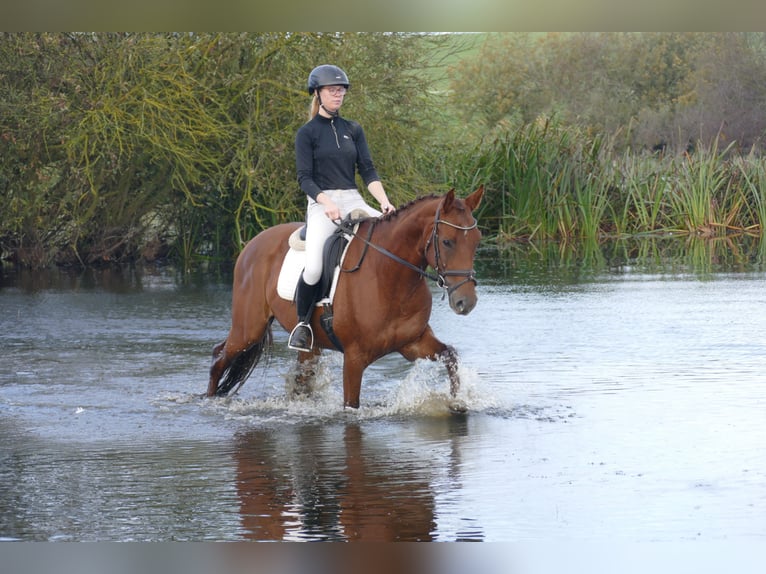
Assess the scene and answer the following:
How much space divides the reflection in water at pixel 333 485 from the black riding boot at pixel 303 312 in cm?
63

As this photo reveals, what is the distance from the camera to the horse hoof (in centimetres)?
930

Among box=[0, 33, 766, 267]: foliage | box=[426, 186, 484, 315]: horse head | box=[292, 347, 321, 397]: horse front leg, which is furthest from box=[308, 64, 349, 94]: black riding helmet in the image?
box=[0, 33, 766, 267]: foliage

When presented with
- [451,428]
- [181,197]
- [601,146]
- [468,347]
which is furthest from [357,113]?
[451,428]

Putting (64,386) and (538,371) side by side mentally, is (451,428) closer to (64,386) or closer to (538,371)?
(538,371)

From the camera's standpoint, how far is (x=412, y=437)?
8508mm

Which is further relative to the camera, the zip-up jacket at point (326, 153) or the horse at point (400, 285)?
the zip-up jacket at point (326, 153)

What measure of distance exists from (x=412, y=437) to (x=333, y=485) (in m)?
1.39

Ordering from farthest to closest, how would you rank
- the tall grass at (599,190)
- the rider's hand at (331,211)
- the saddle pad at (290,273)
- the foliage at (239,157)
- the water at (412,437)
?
the tall grass at (599,190), the foliage at (239,157), the saddle pad at (290,273), the rider's hand at (331,211), the water at (412,437)

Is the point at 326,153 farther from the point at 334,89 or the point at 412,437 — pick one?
the point at 412,437

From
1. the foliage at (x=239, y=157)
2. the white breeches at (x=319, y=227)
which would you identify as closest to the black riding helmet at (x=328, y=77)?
the white breeches at (x=319, y=227)

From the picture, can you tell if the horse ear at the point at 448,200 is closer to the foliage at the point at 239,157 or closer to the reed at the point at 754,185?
the foliage at the point at 239,157

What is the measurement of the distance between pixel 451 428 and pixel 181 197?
628 inches

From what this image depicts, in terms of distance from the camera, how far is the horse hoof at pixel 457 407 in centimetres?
930

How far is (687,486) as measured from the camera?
23.0 feet
